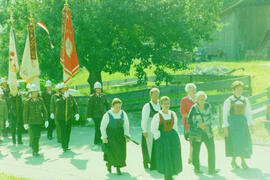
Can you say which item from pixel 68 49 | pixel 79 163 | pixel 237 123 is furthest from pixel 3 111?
pixel 237 123

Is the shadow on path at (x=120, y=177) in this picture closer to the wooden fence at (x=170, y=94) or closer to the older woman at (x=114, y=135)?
the older woman at (x=114, y=135)

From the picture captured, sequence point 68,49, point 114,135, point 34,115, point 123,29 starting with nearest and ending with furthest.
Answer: point 114,135
point 34,115
point 68,49
point 123,29

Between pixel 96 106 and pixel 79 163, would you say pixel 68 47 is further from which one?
pixel 79 163

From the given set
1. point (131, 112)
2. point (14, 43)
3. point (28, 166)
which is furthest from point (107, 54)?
point (28, 166)

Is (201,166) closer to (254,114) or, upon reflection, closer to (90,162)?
(90,162)

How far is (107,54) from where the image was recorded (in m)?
17.2

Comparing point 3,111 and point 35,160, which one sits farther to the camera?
point 3,111

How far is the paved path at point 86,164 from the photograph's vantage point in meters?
8.52

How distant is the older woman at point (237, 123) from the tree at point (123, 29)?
8801 mm

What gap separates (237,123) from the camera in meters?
8.90

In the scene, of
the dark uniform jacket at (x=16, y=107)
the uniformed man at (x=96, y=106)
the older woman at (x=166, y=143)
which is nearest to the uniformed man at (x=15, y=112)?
the dark uniform jacket at (x=16, y=107)

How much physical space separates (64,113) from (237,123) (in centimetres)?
529

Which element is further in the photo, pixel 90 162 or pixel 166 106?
pixel 90 162

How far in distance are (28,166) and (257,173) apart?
17.7ft
